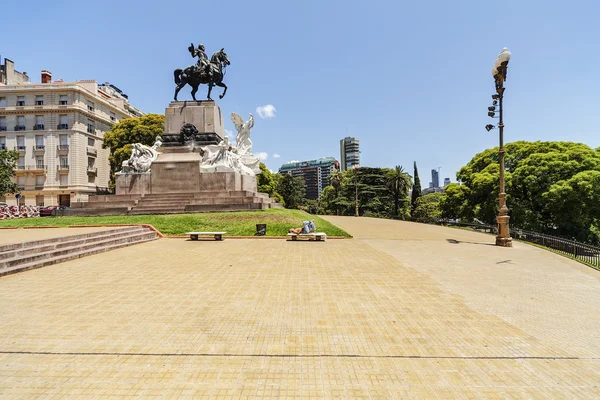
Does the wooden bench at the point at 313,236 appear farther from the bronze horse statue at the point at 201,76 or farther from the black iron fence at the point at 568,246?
the bronze horse statue at the point at 201,76

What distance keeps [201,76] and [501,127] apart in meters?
20.6

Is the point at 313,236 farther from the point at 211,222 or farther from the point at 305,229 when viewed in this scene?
the point at 211,222

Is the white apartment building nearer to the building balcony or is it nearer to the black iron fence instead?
the building balcony

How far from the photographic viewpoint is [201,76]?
77.0 ft

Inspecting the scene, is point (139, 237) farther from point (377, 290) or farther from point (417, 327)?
point (417, 327)

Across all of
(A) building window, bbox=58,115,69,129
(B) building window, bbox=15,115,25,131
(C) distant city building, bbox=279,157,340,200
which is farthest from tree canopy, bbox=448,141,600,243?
(C) distant city building, bbox=279,157,340,200

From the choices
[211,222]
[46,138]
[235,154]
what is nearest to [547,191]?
[235,154]

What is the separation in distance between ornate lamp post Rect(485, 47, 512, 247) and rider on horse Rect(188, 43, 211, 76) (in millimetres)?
19522

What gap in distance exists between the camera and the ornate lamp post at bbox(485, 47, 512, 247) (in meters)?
12.7

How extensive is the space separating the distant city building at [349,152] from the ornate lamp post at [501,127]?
6237 inches

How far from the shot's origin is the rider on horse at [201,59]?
23.6 metres

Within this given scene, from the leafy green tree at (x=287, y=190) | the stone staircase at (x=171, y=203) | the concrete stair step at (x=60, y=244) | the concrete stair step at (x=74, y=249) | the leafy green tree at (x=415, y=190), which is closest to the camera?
the concrete stair step at (x=74, y=249)

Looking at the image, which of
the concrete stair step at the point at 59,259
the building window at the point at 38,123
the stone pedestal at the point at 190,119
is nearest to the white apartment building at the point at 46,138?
the building window at the point at 38,123

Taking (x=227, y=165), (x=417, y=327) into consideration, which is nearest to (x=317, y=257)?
(x=417, y=327)
